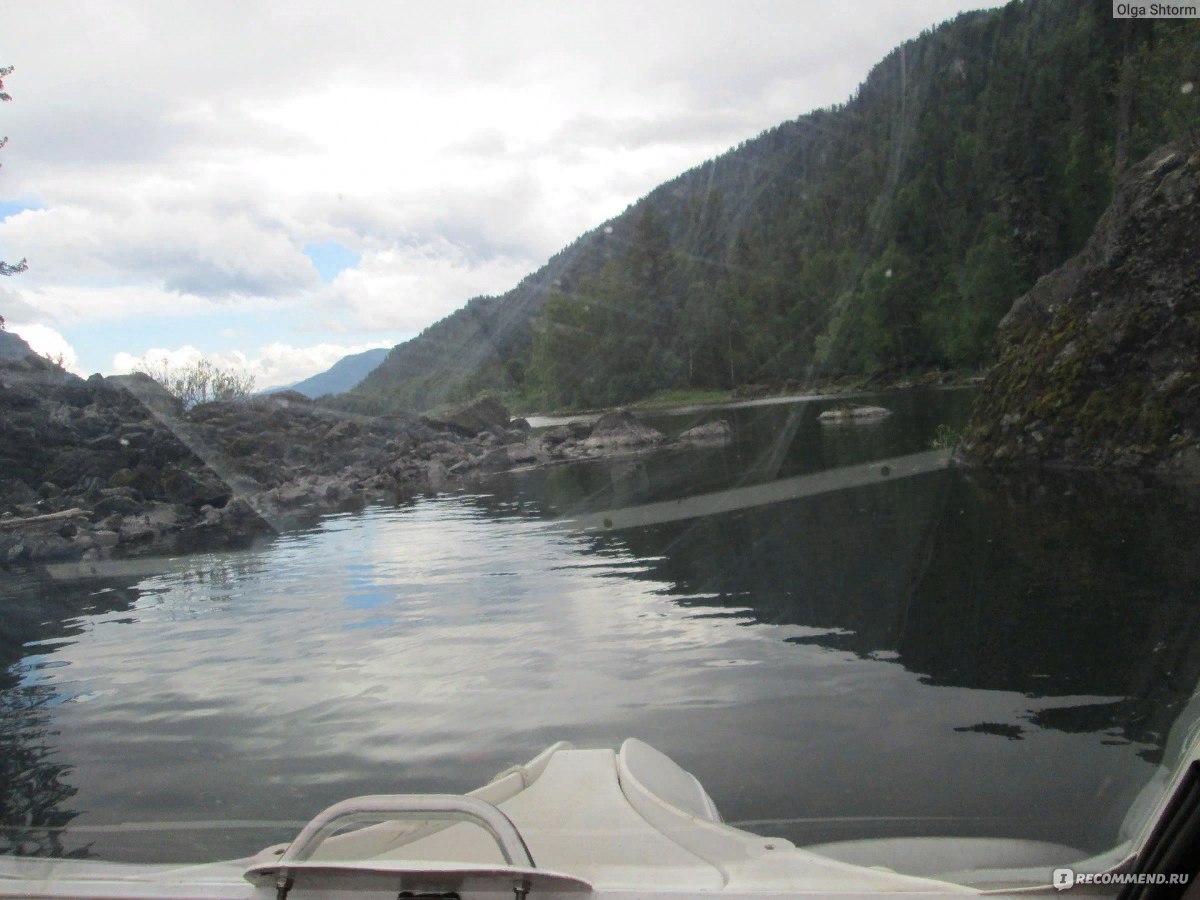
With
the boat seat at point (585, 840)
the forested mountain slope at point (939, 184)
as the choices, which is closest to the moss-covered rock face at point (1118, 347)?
the forested mountain slope at point (939, 184)

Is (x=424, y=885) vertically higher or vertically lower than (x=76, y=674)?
higher

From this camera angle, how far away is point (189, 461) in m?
21.4

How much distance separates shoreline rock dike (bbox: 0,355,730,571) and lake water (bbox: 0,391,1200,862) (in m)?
5.30

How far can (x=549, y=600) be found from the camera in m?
8.16

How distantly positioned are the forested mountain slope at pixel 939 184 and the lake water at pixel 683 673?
2171mm

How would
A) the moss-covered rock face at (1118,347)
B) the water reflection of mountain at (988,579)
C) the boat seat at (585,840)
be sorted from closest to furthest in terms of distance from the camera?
the boat seat at (585,840)
the water reflection of mountain at (988,579)
the moss-covered rock face at (1118,347)

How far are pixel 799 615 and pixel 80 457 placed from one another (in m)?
16.3

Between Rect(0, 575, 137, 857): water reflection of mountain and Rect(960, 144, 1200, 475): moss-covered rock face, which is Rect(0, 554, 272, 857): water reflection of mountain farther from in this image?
Rect(960, 144, 1200, 475): moss-covered rock face

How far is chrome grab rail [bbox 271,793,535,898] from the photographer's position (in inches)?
75.3

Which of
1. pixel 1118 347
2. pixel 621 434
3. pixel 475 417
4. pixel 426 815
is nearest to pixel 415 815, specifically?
pixel 426 815

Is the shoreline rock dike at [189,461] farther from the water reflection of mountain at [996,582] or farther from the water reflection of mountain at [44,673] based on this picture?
the water reflection of mountain at [996,582]

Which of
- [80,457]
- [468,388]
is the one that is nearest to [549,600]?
[80,457]

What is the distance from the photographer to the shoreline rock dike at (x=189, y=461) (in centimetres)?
1598

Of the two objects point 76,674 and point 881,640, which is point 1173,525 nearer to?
point 881,640
